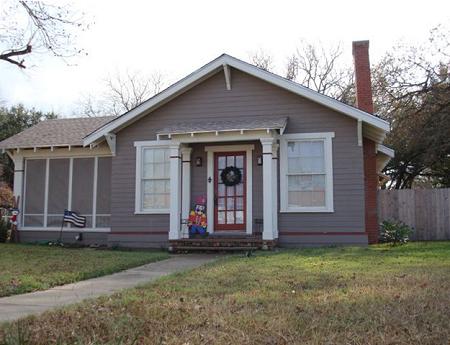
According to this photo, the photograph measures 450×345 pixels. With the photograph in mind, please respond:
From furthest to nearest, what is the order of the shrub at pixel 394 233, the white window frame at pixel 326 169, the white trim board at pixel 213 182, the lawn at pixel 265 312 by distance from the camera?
the shrub at pixel 394 233 → the white trim board at pixel 213 182 → the white window frame at pixel 326 169 → the lawn at pixel 265 312

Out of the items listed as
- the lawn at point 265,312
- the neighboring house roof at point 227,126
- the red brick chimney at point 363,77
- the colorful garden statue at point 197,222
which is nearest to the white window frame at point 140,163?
the neighboring house roof at point 227,126

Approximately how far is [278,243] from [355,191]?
93.8 inches

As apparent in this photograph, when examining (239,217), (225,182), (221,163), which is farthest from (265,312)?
(221,163)

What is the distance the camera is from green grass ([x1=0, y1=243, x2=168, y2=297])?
26.9 ft

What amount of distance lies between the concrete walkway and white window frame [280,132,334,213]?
380cm

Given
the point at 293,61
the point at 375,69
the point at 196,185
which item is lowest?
→ the point at 196,185

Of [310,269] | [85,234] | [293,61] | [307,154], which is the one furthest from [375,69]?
[310,269]

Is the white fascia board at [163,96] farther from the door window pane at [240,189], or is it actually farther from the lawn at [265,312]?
the lawn at [265,312]

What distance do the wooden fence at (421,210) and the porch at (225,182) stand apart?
537cm

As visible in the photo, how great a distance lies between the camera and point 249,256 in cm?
1166

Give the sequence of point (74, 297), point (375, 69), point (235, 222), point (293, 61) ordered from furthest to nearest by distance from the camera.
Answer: point (293, 61)
point (375, 69)
point (235, 222)
point (74, 297)

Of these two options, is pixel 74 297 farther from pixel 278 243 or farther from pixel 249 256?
pixel 278 243

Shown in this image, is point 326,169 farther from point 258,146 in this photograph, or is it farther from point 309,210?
point 258,146

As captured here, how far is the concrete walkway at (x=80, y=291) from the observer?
6.38 m
